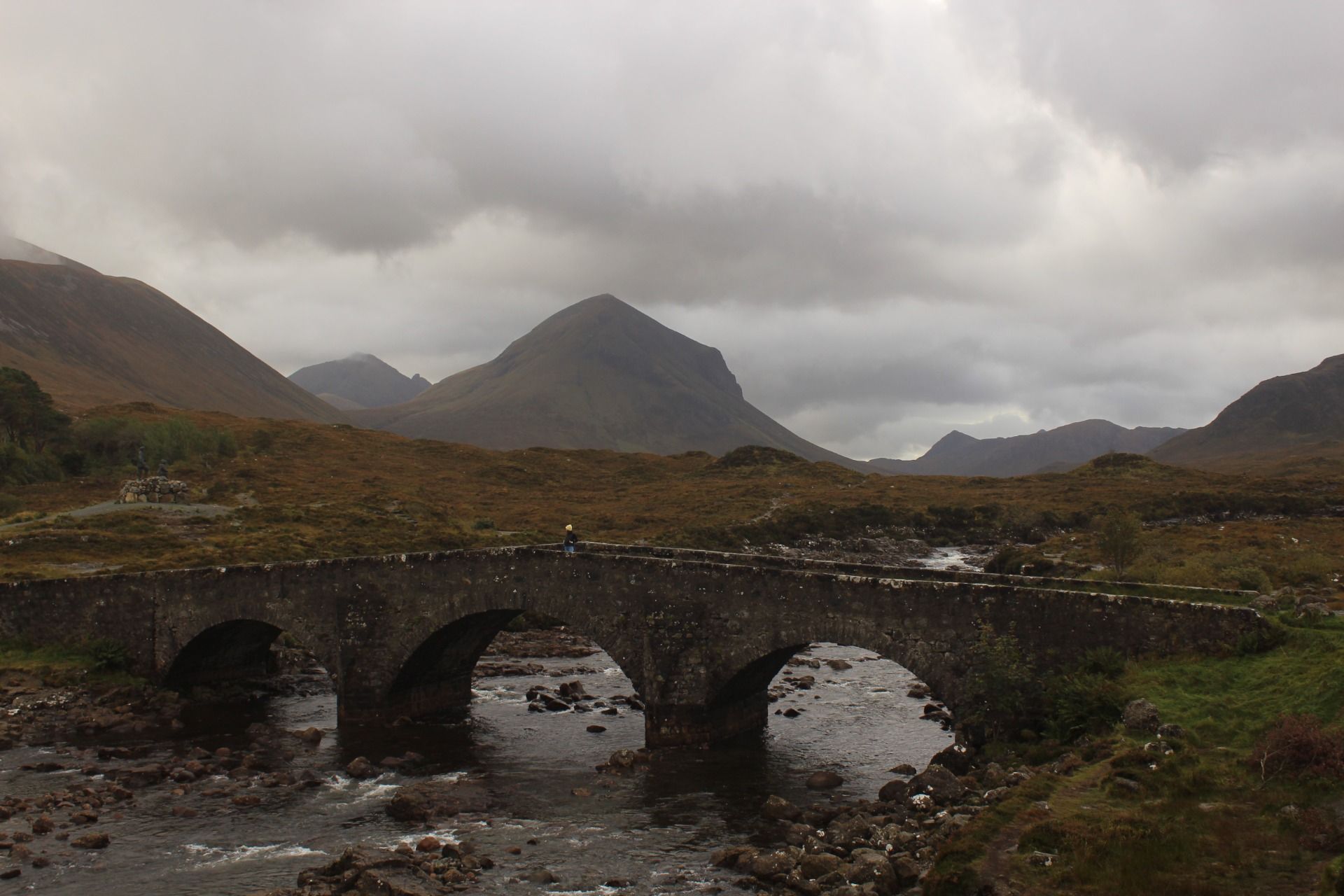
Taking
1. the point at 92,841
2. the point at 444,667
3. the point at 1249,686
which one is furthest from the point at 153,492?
the point at 1249,686

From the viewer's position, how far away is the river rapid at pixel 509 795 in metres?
19.2

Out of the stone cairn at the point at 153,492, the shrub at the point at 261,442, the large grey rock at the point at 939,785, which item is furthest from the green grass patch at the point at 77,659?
the shrub at the point at 261,442

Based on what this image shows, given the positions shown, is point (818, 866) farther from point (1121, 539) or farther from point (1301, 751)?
point (1121, 539)

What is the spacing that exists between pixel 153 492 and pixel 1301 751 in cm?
6307

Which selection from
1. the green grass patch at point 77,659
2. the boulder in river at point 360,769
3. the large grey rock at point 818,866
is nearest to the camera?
the large grey rock at point 818,866

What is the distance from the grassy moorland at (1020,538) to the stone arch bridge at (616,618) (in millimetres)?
1863

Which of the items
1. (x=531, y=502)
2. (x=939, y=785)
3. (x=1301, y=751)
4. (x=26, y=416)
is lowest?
(x=939, y=785)

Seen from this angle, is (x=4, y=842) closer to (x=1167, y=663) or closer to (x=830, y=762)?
(x=830, y=762)

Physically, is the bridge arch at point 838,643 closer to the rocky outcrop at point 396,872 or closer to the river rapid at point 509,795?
the river rapid at point 509,795

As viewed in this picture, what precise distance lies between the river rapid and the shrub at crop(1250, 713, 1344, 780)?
9346 mm

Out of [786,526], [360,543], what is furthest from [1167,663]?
[786,526]

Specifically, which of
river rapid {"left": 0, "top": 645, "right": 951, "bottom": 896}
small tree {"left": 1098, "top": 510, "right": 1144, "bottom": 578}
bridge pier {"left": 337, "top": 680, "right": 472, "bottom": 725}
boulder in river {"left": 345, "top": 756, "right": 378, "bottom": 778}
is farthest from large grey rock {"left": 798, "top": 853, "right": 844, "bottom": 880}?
small tree {"left": 1098, "top": 510, "right": 1144, "bottom": 578}

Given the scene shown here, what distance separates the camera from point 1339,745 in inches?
573

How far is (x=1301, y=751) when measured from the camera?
14750 mm
